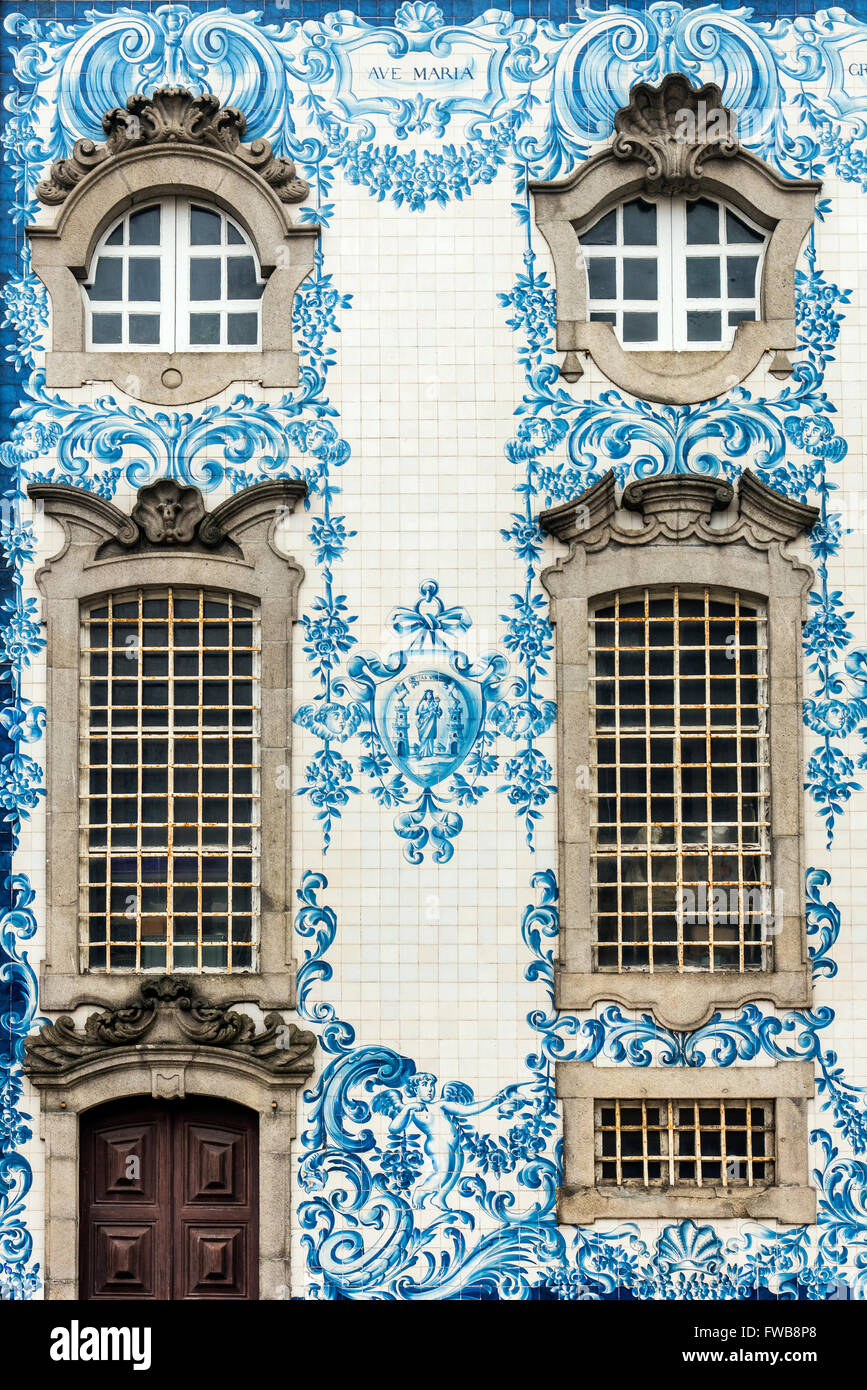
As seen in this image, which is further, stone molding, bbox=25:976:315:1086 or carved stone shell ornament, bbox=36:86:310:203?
carved stone shell ornament, bbox=36:86:310:203

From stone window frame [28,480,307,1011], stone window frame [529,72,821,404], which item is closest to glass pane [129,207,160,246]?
stone window frame [28,480,307,1011]

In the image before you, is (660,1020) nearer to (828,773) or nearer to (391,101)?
(828,773)

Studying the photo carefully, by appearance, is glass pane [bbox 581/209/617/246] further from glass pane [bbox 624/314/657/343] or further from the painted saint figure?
the painted saint figure

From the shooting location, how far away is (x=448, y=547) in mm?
11289

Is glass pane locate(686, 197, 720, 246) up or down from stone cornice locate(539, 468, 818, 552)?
up

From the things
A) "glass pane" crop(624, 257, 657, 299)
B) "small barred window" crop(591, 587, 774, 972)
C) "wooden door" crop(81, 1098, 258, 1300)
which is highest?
"glass pane" crop(624, 257, 657, 299)

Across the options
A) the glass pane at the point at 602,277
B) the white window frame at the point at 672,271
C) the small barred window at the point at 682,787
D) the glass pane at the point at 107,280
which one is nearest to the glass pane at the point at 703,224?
the white window frame at the point at 672,271

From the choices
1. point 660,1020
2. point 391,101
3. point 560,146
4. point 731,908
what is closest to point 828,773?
point 731,908

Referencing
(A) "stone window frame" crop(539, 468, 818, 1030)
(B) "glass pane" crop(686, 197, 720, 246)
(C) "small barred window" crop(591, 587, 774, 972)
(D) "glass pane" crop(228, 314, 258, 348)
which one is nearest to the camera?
(A) "stone window frame" crop(539, 468, 818, 1030)

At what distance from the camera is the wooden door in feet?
36.1

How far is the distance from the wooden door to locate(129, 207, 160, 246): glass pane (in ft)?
20.3

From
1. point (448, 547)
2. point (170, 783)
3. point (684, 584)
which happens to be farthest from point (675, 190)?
point (170, 783)

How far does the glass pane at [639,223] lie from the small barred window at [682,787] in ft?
8.60

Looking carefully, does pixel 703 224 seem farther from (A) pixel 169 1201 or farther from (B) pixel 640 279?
(A) pixel 169 1201
